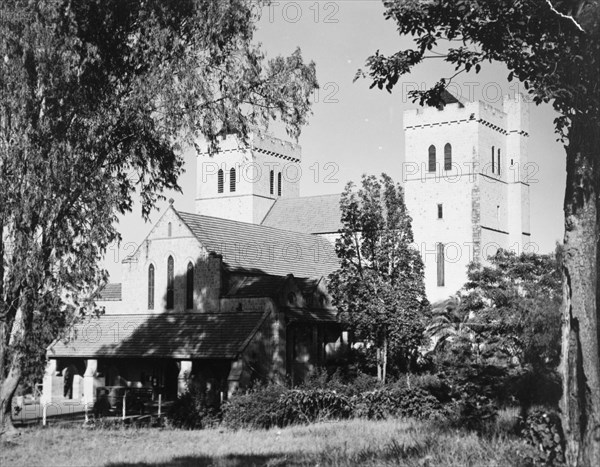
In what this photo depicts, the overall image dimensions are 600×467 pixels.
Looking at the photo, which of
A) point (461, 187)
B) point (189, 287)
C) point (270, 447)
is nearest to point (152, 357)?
point (189, 287)

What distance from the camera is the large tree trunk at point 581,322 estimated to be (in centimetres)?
1141

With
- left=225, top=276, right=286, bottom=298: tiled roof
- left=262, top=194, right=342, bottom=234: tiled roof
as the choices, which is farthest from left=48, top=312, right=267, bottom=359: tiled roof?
left=262, top=194, right=342, bottom=234: tiled roof

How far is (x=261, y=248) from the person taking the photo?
148 feet

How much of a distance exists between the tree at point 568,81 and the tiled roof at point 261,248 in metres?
27.6

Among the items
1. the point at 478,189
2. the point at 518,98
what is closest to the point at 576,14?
the point at 478,189

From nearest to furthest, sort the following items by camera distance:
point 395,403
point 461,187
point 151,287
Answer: point 395,403 → point 151,287 → point 461,187

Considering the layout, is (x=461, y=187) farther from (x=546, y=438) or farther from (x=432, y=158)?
(x=546, y=438)

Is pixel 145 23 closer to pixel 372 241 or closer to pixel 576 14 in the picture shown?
pixel 576 14

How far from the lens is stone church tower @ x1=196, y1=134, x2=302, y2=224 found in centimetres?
7381

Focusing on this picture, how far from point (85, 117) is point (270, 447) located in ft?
31.8

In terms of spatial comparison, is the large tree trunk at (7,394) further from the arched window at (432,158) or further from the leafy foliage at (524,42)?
the arched window at (432,158)

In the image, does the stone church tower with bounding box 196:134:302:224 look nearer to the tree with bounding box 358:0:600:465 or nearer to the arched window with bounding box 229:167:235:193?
the arched window with bounding box 229:167:235:193

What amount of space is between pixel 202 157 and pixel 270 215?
13113 millimetres

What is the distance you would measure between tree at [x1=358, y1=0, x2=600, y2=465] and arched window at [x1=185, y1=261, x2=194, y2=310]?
27487 millimetres
